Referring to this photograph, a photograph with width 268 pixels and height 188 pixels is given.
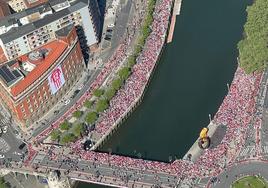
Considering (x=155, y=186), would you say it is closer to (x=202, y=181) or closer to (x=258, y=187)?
(x=202, y=181)

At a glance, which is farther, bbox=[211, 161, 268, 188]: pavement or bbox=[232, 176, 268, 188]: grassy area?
bbox=[211, 161, 268, 188]: pavement

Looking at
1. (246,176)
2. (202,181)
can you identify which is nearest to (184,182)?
(202,181)

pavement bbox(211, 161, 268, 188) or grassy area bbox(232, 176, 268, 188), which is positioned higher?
pavement bbox(211, 161, 268, 188)

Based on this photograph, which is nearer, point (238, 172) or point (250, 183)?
point (250, 183)

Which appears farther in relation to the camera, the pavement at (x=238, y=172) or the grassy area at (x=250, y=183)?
the pavement at (x=238, y=172)

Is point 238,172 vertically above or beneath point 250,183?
above

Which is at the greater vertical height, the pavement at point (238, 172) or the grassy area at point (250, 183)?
the pavement at point (238, 172)

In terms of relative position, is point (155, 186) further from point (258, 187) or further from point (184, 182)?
point (258, 187)
